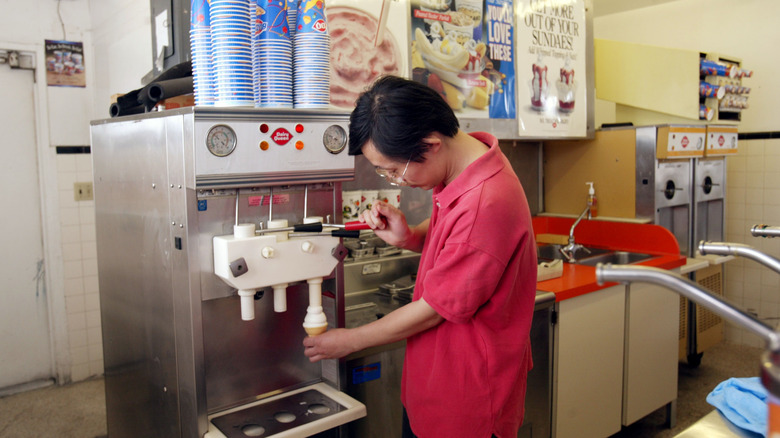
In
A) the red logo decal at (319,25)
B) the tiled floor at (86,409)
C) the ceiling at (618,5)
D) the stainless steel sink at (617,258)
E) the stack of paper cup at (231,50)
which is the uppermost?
the ceiling at (618,5)

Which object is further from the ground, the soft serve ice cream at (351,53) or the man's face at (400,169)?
the soft serve ice cream at (351,53)

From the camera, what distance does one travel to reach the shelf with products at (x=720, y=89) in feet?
11.4

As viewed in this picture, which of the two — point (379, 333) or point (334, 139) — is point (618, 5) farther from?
point (379, 333)

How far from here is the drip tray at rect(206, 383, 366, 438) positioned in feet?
4.85

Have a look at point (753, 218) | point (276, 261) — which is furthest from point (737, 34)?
point (276, 261)

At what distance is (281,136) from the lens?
4.86 feet

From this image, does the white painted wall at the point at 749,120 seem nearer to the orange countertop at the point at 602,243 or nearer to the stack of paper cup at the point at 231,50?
the orange countertop at the point at 602,243

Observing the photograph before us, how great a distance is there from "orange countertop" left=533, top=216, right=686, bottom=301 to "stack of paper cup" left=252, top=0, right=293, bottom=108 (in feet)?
4.79

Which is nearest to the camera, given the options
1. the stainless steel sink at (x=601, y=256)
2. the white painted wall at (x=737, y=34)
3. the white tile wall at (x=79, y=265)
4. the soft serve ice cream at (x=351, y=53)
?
the soft serve ice cream at (x=351, y=53)

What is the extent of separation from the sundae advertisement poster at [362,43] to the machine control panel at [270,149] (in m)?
0.76

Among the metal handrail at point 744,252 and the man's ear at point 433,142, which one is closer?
the metal handrail at point 744,252

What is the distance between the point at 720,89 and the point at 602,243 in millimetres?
1172

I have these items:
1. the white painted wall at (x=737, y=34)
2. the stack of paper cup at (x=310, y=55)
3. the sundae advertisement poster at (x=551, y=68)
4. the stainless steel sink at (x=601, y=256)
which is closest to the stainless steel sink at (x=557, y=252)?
the stainless steel sink at (x=601, y=256)

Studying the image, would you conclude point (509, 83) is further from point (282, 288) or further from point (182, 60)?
point (282, 288)
